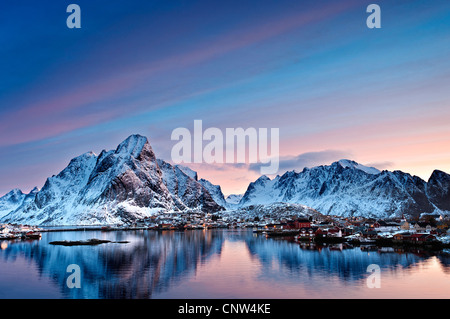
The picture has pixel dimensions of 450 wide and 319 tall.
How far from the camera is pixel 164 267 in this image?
51719 mm

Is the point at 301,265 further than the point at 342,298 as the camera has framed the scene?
Yes

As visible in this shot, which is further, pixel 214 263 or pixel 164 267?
pixel 214 263

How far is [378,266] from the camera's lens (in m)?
50.3

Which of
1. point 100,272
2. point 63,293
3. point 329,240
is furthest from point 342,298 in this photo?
point 329,240

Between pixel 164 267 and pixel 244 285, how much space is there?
16344 mm

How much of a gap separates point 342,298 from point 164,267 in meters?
26.4

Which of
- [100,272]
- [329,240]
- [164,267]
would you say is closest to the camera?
[100,272]
